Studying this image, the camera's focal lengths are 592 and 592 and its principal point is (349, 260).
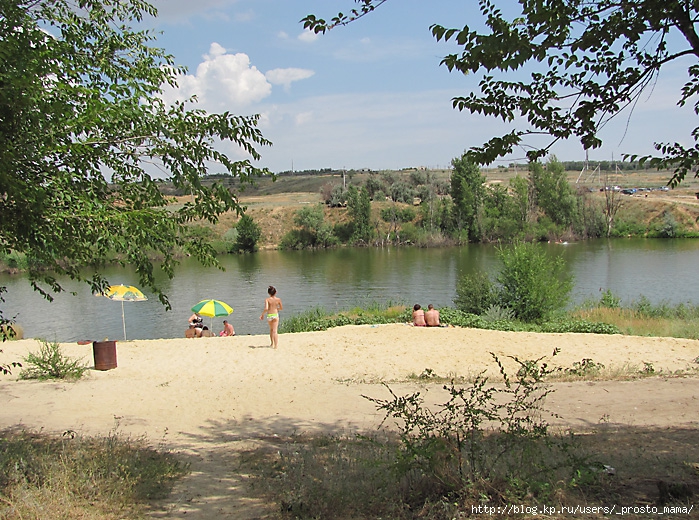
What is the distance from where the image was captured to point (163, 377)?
496 inches

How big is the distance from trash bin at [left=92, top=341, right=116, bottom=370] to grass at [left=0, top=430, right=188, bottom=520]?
7.04m

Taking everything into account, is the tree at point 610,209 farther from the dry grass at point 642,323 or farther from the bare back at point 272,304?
the bare back at point 272,304

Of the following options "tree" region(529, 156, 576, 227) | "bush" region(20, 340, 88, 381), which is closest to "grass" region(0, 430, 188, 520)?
"bush" region(20, 340, 88, 381)

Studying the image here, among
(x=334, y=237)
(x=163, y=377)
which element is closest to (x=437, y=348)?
(x=163, y=377)

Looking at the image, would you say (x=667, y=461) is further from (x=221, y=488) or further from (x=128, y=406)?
(x=128, y=406)

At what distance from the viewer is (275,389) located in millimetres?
11375

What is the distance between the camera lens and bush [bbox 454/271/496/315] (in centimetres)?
2179

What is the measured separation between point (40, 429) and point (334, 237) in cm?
6430

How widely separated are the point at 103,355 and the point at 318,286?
2337 cm

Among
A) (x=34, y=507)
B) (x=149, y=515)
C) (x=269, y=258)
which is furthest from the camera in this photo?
(x=269, y=258)

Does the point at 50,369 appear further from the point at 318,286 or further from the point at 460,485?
the point at 318,286

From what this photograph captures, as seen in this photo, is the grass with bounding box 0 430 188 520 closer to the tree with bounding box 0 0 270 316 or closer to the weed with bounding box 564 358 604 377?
the tree with bounding box 0 0 270 316

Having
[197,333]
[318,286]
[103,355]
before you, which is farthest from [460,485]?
[318,286]

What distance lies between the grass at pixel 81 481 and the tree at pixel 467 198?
215ft
